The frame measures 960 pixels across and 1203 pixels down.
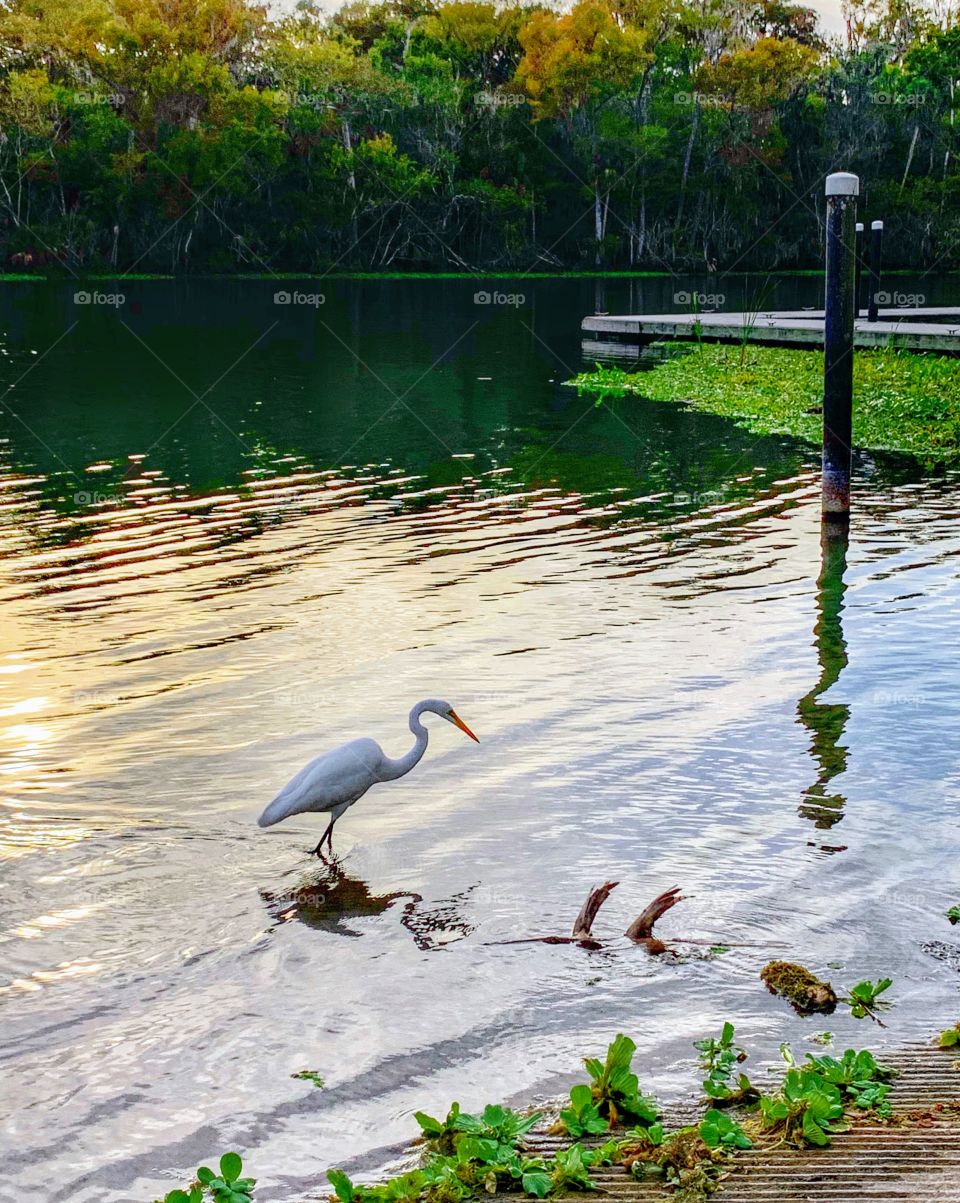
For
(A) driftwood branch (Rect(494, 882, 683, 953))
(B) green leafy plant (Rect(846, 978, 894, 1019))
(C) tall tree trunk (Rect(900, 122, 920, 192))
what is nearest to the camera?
(B) green leafy plant (Rect(846, 978, 894, 1019))

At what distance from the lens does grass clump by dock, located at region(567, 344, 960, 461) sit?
2152 cm

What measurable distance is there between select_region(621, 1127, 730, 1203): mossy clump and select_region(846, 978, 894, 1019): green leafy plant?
1.47m

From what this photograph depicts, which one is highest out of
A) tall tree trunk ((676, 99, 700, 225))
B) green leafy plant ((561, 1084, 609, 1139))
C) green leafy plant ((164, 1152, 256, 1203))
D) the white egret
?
tall tree trunk ((676, 99, 700, 225))

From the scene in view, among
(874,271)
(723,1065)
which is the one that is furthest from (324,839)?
(874,271)

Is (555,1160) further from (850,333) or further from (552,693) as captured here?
(850,333)

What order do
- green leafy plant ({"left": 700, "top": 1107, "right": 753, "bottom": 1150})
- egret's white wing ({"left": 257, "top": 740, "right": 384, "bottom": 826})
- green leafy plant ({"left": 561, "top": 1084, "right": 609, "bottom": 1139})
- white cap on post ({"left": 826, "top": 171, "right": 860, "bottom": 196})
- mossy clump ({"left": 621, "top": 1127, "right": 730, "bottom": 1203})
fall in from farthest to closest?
white cap on post ({"left": 826, "top": 171, "right": 860, "bottom": 196}), egret's white wing ({"left": 257, "top": 740, "right": 384, "bottom": 826}), green leafy plant ({"left": 561, "top": 1084, "right": 609, "bottom": 1139}), green leafy plant ({"left": 700, "top": 1107, "right": 753, "bottom": 1150}), mossy clump ({"left": 621, "top": 1127, "right": 730, "bottom": 1203})

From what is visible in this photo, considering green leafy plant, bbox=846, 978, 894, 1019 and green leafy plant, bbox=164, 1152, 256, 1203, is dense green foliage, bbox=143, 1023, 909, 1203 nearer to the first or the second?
green leafy plant, bbox=164, 1152, 256, 1203

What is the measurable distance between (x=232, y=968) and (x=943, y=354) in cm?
2202

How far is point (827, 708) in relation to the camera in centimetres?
990

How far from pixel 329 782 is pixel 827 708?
4.05 metres

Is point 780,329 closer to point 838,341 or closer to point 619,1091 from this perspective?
point 838,341

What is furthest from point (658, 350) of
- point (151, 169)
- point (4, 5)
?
point (4, 5)

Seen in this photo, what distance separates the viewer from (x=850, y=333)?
14.9 metres

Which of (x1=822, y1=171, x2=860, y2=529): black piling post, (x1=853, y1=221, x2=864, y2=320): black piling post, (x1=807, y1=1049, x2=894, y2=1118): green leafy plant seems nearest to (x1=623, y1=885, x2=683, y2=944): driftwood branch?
(x1=807, y1=1049, x2=894, y2=1118): green leafy plant
